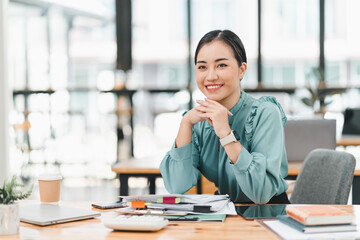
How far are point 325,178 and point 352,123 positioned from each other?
3.03 metres

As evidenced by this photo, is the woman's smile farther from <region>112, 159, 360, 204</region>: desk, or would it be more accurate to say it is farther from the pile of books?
<region>112, 159, 360, 204</region>: desk

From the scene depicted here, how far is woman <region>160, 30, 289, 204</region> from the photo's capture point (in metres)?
1.56

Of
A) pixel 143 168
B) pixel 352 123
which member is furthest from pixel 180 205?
pixel 352 123

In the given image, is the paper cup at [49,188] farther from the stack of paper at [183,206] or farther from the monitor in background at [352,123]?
the monitor in background at [352,123]

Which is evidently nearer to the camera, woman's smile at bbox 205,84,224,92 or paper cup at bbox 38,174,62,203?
paper cup at bbox 38,174,62,203

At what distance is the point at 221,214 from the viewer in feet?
4.42

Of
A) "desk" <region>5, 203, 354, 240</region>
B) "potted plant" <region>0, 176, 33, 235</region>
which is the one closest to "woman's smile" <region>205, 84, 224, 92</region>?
"desk" <region>5, 203, 354, 240</region>

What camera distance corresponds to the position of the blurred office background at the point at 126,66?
554 centimetres

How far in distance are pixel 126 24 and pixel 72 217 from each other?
14.9ft

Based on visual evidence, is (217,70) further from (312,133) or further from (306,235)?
(312,133)

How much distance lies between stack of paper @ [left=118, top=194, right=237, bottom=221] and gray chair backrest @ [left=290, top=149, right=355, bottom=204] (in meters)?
0.55

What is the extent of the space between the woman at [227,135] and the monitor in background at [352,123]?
3.18 meters

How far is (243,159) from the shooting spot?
5.00 feet

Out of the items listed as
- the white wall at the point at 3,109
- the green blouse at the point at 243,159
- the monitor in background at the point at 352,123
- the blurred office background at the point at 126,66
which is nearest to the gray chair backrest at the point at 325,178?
the green blouse at the point at 243,159
